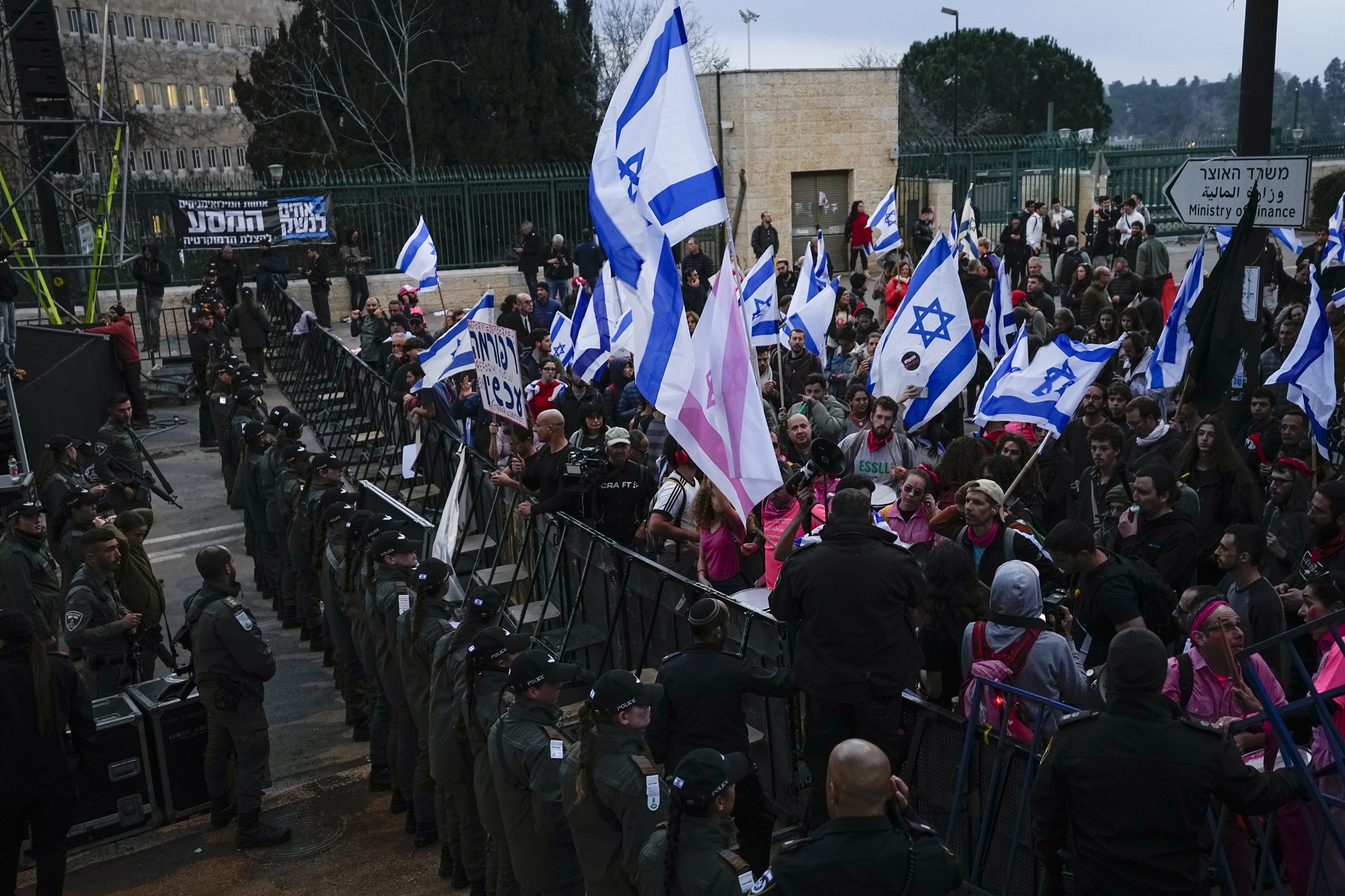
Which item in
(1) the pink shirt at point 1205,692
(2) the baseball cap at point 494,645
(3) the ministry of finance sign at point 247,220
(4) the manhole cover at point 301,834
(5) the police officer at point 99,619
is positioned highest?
(3) the ministry of finance sign at point 247,220

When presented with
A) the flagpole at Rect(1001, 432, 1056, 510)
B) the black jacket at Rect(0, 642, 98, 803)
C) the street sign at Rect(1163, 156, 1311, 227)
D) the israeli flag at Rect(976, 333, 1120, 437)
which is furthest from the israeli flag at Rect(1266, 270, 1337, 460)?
the black jacket at Rect(0, 642, 98, 803)

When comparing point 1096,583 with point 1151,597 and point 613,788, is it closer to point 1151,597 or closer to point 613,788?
point 1151,597

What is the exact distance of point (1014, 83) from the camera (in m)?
70.3

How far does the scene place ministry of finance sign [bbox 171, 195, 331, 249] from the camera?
22.9 metres

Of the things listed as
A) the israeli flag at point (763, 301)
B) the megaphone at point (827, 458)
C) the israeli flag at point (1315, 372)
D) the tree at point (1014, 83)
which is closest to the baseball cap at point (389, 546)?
the megaphone at point (827, 458)

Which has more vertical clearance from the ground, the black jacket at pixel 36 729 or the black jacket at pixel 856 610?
the black jacket at pixel 856 610

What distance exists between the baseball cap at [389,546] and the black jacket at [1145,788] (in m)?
4.36

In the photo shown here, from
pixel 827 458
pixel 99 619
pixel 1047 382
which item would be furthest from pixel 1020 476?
pixel 99 619

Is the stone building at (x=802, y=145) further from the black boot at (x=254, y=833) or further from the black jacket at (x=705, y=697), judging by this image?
the black jacket at (x=705, y=697)

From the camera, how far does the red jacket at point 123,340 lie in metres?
17.9

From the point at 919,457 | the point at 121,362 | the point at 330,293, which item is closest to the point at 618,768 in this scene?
the point at 919,457

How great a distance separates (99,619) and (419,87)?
94.3ft

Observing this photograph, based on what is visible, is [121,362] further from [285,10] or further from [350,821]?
[285,10]

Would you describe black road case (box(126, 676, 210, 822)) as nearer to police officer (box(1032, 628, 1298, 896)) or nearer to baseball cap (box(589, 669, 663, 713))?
baseball cap (box(589, 669, 663, 713))
